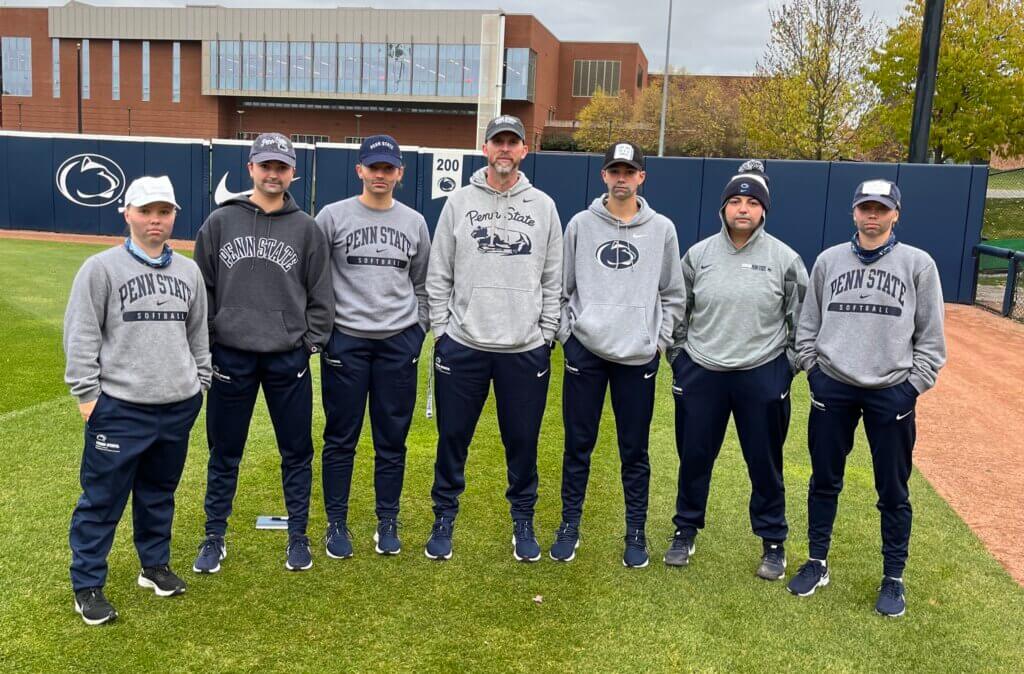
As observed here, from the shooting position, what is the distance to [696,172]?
17094mm

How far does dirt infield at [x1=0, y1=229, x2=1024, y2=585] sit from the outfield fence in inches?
150

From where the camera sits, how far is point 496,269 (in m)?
4.30

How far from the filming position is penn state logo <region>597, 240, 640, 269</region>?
4.34 metres

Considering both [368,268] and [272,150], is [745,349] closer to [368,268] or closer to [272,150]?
[368,268]

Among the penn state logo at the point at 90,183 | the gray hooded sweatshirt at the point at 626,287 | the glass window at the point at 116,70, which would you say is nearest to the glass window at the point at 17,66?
the glass window at the point at 116,70

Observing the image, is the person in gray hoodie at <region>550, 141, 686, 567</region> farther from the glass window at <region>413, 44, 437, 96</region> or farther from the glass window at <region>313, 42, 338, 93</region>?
the glass window at <region>313, 42, 338, 93</region>

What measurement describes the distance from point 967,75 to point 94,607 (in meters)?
22.5

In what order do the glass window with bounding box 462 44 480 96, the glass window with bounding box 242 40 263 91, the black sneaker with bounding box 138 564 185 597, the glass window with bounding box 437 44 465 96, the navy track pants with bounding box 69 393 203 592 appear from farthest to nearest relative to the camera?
the glass window with bounding box 242 40 263 91, the glass window with bounding box 437 44 465 96, the glass window with bounding box 462 44 480 96, the black sneaker with bounding box 138 564 185 597, the navy track pants with bounding box 69 393 203 592

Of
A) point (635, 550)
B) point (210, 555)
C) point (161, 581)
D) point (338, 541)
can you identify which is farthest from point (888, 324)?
point (161, 581)

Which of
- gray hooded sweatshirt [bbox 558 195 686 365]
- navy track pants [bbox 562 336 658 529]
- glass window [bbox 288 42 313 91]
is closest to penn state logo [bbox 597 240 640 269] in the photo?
gray hooded sweatshirt [bbox 558 195 686 365]

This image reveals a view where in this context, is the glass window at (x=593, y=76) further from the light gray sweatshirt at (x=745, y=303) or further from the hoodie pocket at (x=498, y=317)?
the hoodie pocket at (x=498, y=317)

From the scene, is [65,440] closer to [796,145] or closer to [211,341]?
[211,341]

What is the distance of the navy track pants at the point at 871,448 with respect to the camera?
13.1ft

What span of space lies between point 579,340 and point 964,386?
6.79 metres
